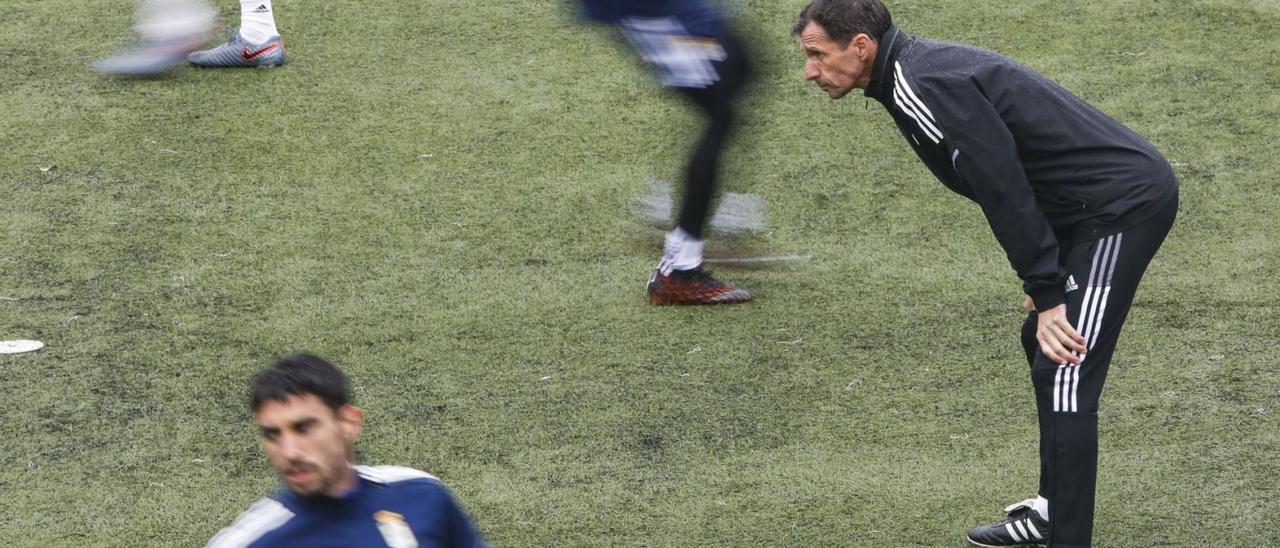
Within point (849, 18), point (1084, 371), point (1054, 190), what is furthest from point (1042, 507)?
point (849, 18)

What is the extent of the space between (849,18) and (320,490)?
1.62m

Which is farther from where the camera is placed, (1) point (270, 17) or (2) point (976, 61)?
(1) point (270, 17)

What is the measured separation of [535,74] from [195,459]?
3.09 metres

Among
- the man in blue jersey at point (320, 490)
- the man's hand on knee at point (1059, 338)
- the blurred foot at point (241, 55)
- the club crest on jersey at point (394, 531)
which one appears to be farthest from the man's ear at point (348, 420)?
the blurred foot at point (241, 55)

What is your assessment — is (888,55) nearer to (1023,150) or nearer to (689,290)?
(1023,150)

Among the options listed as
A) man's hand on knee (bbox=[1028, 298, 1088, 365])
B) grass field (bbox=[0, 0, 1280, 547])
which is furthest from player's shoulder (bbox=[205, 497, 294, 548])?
man's hand on knee (bbox=[1028, 298, 1088, 365])

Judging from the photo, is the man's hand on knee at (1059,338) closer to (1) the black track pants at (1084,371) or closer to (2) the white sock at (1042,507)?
(1) the black track pants at (1084,371)

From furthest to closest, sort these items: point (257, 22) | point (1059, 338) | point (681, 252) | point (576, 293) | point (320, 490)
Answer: point (257, 22)
point (576, 293)
point (681, 252)
point (1059, 338)
point (320, 490)

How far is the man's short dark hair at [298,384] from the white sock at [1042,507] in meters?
1.92

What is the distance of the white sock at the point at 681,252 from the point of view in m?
4.93

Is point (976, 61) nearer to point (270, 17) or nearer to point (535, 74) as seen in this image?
point (535, 74)

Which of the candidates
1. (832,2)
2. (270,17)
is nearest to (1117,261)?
(832,2)

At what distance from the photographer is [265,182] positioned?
19.2 ft

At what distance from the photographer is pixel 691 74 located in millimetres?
4762
